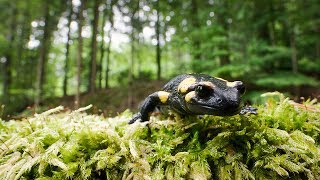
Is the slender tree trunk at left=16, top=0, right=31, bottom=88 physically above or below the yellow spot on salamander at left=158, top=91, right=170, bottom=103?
above

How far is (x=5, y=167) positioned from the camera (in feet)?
7.63

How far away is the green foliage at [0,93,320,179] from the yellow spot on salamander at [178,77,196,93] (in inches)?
12.6

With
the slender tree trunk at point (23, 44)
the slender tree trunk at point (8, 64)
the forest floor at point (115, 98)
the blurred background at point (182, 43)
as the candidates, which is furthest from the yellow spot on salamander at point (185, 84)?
the slender tree trunk at point (23, 44)

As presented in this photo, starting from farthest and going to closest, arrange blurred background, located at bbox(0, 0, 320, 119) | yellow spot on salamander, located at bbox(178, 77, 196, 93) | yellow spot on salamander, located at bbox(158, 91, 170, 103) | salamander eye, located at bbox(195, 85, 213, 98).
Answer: blurred background, located at bbox(0, 0, 320, 119), yellow spot on salamander, located at bbox(158, 91, 170, 103), yellow spot on salamander, located at bbox(178, 77, 196, 93), salamander eye, located at bbox(195, 85, 213, 98)

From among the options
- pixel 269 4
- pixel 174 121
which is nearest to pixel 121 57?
pixel 269 4

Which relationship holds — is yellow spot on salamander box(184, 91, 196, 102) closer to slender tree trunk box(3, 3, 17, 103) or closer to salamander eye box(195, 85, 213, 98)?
salamander eye box(195, 85, 213, 98)

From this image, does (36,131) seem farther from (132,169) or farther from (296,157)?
(296,157)

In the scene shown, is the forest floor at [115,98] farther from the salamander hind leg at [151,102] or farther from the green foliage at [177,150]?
the green foliage at [177,150]

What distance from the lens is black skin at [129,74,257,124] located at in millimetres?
2133

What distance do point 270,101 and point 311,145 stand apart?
700 mm

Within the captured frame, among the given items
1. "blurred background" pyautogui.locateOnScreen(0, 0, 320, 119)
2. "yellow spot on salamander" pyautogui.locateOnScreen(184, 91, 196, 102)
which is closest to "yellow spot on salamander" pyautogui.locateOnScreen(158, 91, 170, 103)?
"yellow spot on salamander" pyautogui.locateOnScreen(184, 91, 196, 102)

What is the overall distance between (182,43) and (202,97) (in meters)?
8.46

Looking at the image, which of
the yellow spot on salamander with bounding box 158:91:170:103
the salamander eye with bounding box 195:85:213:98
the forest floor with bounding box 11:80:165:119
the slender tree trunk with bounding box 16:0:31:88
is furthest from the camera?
the slender tree trunk with bounding box 16:0:31:88

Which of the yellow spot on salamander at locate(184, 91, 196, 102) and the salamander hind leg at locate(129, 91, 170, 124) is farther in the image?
the salamander hind leg at locate(129, 91, 170, 124)
